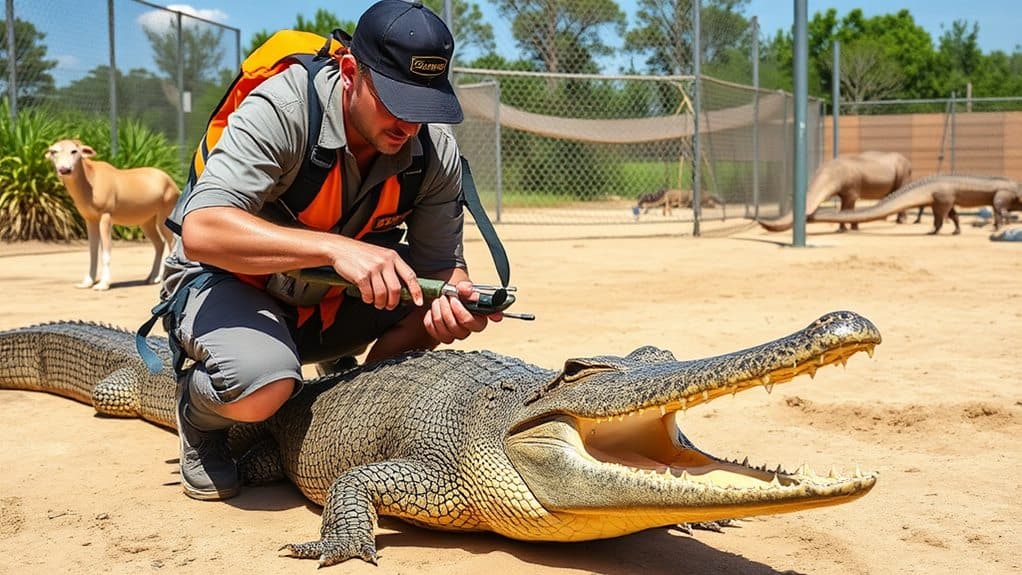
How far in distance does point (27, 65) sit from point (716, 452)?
1320 cm

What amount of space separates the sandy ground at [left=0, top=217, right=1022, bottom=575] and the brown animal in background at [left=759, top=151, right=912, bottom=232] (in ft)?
28.9

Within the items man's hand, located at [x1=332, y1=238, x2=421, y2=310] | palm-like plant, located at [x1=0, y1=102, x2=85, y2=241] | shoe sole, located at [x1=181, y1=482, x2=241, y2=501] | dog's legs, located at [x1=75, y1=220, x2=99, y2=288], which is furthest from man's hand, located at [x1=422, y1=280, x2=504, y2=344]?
palm-like plant, located at [x1=0, y1=102, x2=85, y2=241]

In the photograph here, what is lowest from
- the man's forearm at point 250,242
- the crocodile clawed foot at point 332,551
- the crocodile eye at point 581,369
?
the crocodile clawed foot at point 332,551

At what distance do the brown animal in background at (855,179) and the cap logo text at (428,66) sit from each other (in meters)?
13.4

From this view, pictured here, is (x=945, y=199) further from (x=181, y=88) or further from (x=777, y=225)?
(x=181, y=88)

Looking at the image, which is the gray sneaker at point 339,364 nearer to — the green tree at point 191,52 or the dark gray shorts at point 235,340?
the dark gray shorts at point 235,340

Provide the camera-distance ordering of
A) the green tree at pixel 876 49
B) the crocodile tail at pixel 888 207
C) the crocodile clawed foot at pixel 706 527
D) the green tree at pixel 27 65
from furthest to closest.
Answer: the green tree at pixel 876 49 → the crocodile tail at pixel 888 207 → the green tree at pixel 27 65 → the crocodile clawed foot at pixel 706 527

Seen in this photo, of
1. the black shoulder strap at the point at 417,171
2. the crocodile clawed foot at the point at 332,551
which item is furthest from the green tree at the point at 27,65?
the crocodile clawed foot at the point at 332,551

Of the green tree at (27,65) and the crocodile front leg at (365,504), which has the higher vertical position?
the green tree at (27,65)

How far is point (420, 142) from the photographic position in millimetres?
3295

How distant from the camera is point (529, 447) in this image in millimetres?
2605

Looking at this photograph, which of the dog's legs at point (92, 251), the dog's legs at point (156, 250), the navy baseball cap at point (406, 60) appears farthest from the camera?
the dog's legs at point (156, 250)

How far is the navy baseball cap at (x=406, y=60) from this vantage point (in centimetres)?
283

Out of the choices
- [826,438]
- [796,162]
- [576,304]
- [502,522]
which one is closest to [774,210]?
[796,162]
